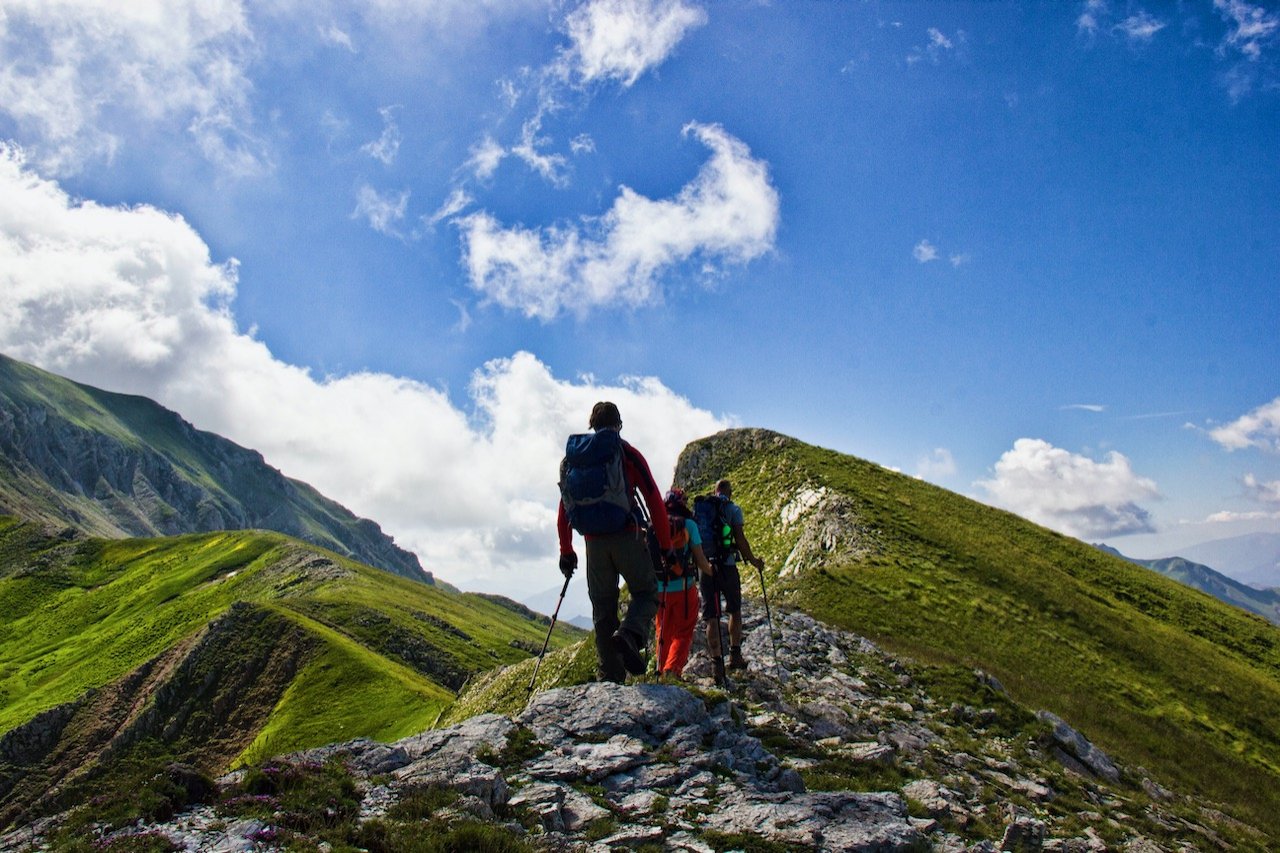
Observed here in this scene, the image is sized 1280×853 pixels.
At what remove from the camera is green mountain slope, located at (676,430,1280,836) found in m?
25.6

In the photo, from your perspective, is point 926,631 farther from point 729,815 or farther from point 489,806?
point 489,806

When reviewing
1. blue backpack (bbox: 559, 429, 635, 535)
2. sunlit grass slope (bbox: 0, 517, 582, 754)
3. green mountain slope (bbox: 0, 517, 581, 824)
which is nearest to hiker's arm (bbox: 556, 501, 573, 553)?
blue backpack (bbox: 559, 429, 635, 535)

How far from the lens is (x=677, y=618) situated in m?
14.5

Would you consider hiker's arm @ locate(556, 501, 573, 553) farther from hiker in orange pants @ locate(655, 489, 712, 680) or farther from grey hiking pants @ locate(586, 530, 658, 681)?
hiker in orange pants @ locate(655, 489, 712, 680)

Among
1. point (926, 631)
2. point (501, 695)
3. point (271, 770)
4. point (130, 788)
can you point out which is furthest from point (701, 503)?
point (501, 695)

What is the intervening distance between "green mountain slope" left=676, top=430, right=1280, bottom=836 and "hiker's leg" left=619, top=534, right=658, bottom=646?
16.4m

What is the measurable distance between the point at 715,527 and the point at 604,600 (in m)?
5.24

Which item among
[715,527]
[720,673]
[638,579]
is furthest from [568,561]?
[715,527]

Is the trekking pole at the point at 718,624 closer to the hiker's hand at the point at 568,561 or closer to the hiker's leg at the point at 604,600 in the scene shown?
the hiker's leg at the point at 604,600

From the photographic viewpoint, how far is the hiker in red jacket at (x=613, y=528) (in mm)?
11305

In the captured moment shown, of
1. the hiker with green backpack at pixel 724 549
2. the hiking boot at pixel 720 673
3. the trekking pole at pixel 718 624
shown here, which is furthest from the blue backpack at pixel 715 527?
the hiking boot at pixel 720 673

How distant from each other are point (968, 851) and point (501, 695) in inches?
1109

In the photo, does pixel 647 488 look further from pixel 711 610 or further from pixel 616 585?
pixel 711 610

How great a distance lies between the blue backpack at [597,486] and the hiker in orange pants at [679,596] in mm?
2754
